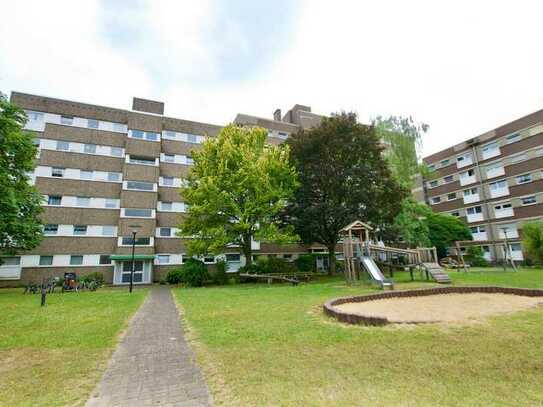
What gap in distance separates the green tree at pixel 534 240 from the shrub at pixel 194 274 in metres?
28.8

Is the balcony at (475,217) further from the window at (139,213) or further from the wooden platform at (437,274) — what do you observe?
the window at (139,213)

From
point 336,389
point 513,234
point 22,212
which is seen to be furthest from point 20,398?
point 513,234

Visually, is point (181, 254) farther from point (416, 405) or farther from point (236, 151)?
point (416, 405)

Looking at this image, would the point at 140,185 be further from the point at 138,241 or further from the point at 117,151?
the point at 138,241

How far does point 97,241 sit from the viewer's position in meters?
25.8

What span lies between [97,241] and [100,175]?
Result: 20.5 ft

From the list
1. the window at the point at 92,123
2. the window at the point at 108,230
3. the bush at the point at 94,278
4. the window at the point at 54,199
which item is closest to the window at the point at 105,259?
the bush at the point at 94,278

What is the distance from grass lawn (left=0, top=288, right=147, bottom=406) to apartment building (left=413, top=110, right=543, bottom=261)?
3281 centimetres

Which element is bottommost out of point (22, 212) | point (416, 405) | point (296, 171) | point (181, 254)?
point (416, 405)

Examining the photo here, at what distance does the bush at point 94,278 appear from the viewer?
74.0 feet

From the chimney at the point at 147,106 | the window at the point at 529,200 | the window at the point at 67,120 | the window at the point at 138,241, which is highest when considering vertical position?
the chimney at the point at 147,106

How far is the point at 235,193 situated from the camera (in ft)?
71.2

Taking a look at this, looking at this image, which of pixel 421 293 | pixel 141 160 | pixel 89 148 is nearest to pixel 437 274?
pixel 421 293

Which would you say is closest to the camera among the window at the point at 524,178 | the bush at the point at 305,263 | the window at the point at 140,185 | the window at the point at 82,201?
the window at the point at 82,201
